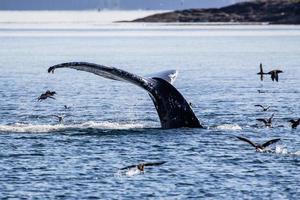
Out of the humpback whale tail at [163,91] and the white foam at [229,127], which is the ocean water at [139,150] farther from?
the humpback whale tail at [163,91]

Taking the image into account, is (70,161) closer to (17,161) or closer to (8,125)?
(17,161)

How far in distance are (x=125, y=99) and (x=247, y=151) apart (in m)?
28.3

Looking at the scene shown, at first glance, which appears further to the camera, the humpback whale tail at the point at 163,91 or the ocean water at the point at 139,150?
the humpback whale tail at the point at 163,91

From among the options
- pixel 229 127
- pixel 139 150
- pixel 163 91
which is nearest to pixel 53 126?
pixel 229 127

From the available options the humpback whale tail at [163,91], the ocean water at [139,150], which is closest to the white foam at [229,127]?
the ocean water at [139,150]

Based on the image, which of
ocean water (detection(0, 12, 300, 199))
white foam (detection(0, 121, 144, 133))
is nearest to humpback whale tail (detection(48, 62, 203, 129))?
ocean water (detection(0, 12, 300, 199))

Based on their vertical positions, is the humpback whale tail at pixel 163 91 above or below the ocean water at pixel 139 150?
above

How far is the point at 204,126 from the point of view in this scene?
45.2 m

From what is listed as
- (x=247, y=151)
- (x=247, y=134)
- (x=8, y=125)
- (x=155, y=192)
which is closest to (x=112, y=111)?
(x=8, y=125)

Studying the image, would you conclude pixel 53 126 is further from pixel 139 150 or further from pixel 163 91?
pixel 163 91

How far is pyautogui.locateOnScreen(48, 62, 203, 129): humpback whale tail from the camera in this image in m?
34.1

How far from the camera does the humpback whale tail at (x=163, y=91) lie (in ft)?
112

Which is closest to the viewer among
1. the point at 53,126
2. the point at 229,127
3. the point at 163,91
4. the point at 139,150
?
the point at 163,91

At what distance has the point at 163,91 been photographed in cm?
3650
